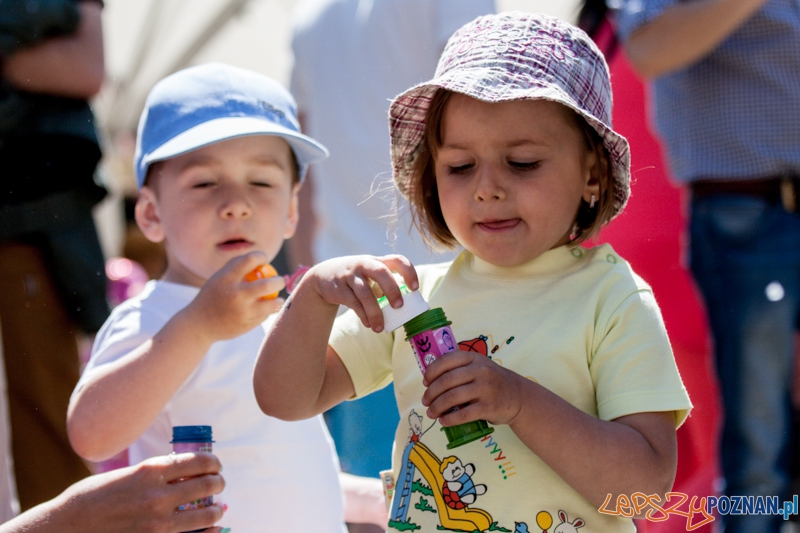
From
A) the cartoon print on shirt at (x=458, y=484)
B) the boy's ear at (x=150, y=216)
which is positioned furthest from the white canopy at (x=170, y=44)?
the cartoon print on shirt at (x=458, y=484)

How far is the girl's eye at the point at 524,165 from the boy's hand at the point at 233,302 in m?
0.44

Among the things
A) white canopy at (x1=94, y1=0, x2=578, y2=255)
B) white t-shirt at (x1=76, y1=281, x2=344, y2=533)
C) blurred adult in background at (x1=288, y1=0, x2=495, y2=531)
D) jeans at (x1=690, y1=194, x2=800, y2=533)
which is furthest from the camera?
white canopy at (x1=94, y1=0, x2=578, y2=255)

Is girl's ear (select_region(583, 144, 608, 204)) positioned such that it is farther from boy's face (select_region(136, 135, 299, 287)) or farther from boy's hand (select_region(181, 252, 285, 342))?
boy's face (select_region(136, 135, 299, 287))

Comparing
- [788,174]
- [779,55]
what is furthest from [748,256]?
[779,55]

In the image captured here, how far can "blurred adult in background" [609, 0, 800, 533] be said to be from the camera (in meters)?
2.01

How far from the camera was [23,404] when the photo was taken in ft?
7.75

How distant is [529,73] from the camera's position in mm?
1287

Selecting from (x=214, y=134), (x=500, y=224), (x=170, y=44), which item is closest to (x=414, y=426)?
(x=500, y=224)

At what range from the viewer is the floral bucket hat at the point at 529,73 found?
1268 millimetres

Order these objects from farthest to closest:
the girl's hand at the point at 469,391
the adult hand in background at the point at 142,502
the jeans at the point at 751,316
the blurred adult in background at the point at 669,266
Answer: the jeans at the point at 751,316, the blurred adult in background at the point at 669,266, the adult hand in background at the point at 142,502, the girl's hand at the point at 469,391

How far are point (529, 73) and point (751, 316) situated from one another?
3.34 ft

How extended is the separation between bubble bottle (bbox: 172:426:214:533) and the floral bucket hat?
0.59 m

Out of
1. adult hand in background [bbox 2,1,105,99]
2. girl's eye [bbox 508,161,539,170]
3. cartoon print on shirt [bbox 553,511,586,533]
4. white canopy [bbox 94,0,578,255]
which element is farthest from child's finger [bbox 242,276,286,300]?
white canopy [bbox 94,0,578,255]

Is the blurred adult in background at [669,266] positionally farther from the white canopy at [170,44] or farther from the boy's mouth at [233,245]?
the white canopy at [170,44]
